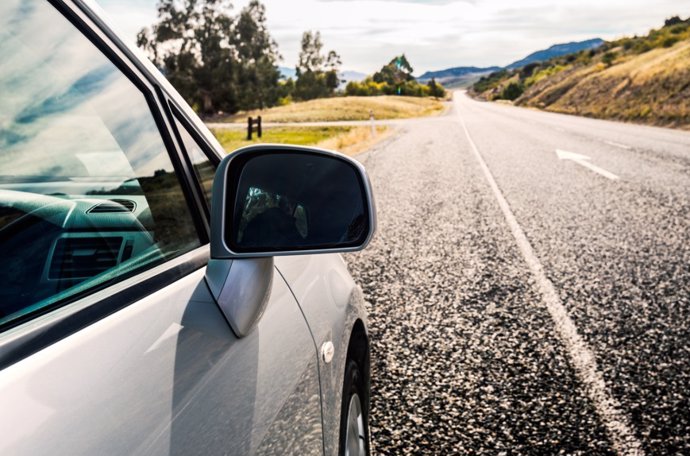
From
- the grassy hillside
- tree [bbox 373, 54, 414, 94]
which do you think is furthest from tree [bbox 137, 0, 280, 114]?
tree [bbox 373, 54, 414, 94]

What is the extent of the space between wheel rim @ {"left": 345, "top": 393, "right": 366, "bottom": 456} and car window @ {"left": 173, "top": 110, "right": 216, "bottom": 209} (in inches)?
35.8

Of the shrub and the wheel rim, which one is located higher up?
the wheel rim

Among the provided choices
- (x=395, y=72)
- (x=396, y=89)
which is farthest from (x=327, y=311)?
(x=395, y=72)

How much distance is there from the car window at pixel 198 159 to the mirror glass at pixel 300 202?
291 millimetres

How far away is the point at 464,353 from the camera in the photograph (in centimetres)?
356

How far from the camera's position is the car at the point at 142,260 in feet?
2.84

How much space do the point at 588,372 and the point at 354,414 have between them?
178cm

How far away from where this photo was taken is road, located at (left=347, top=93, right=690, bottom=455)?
279 cm

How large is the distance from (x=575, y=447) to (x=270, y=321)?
1.88m

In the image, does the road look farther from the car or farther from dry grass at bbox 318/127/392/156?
dry grass at bbox 318/127/392/156

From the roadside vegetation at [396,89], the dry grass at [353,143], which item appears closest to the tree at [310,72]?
the roadside vegetation at [396,89]

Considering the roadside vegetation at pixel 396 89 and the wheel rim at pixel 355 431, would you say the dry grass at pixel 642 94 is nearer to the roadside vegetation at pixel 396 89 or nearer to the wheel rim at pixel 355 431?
the wheel rim at pixel 355 431

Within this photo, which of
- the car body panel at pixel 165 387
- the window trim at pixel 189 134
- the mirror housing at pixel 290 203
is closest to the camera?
the car body panel at pixel 165 387

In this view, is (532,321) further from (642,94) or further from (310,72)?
(310,72)
